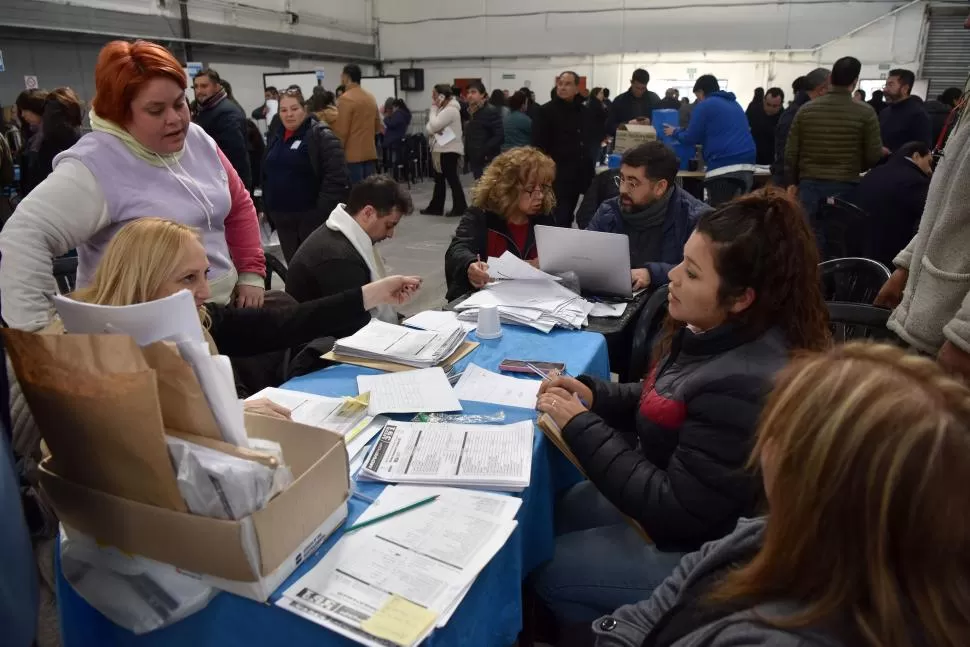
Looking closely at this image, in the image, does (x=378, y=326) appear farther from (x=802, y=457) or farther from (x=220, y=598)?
(x=802, y=457)

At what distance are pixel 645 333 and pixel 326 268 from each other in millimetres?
1204

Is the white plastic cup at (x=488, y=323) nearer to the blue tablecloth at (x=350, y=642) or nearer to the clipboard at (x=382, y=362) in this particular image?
the clipboard at (x=382, y=362)

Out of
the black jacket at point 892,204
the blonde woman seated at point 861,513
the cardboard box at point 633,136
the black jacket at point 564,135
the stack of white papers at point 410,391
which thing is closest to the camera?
the blonde woman seated at point 861,513

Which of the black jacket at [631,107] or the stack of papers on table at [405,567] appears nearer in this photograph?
the stack of papers on table at [405,567]

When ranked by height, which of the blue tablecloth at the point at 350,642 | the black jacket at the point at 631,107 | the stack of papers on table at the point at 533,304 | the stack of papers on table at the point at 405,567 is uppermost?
the black jacket at the point at 631,107

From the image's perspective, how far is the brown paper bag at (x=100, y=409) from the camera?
815mm

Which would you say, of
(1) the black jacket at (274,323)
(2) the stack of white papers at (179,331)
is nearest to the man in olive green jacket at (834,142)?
(1) the black jacket at (274,323)

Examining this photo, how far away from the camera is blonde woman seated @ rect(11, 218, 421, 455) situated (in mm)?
1308

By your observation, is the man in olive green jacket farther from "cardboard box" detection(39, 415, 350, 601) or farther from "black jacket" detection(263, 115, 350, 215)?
"cardboard box" detection(39, 415, 350, 601)

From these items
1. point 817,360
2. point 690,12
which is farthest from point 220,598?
point 690,12

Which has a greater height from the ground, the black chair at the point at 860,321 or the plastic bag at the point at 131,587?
the black chair at the point at 860,321

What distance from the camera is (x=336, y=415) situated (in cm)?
152

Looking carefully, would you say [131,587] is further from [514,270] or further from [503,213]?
[503,213]

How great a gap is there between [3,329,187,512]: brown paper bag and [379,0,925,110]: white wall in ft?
38.8
